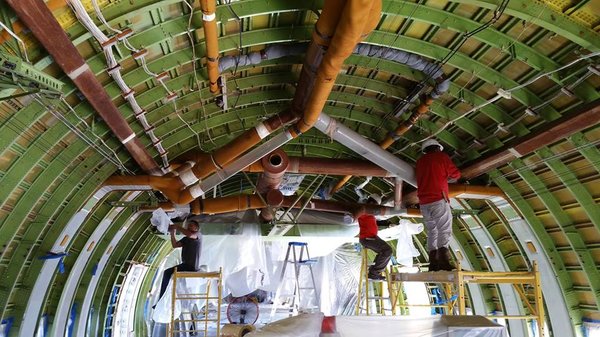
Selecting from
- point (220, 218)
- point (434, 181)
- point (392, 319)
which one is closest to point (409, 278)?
point (434, 181)

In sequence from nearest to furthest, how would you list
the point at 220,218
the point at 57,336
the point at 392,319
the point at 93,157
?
1. the point at 392,319
2. the point at 93,157
3. the point at 57,336
4. the point at 220,218

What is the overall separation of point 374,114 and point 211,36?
14.2ft

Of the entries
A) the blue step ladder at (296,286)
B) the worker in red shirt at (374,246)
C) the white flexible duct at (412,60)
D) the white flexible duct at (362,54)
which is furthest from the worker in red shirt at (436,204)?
the blue step ladder at (296,286)

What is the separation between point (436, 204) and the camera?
557cm

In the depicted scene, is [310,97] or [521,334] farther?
[521,334]

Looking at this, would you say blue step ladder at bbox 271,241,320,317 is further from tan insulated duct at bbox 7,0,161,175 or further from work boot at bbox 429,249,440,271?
tan insulated duct at bbox 7,0,161,175

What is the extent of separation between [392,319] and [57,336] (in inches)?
303

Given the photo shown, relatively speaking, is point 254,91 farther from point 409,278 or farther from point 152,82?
point 409,278

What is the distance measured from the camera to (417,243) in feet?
40.1

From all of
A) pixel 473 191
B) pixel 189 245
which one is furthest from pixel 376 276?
pixel 189 245

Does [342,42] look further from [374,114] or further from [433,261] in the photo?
[374,114]

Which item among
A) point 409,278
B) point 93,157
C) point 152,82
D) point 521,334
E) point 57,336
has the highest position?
point 152,82

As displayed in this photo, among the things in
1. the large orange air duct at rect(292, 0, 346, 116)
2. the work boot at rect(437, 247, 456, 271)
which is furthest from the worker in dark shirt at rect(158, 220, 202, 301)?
the work boot at rect(437, 247, 456, 271)

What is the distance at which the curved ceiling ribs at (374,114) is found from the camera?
4.95 m
